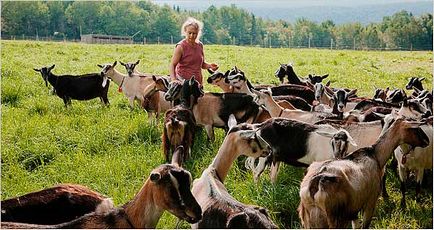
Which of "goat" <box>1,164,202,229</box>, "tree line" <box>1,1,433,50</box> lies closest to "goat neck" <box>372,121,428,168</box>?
"goat" <box>1,164,202,229</box>

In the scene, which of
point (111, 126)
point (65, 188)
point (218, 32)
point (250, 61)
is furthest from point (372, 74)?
point (65, 188)

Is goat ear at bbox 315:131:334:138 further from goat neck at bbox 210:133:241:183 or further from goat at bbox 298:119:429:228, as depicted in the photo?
goat neck at bbox 210:133:241:183

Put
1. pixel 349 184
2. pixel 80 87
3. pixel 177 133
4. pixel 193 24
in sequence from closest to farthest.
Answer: pixel 349 184
pixel 177 133
pixel 193 24
pixel 80 87

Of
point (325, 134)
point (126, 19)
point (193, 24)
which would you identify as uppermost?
point (126, 19)

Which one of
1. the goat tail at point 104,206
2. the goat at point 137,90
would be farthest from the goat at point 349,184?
the goat at point 137,90

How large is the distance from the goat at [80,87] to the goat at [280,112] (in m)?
4.04

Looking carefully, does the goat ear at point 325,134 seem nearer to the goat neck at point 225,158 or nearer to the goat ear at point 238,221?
the goat neck at point 225,158

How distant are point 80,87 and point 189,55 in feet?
12.1

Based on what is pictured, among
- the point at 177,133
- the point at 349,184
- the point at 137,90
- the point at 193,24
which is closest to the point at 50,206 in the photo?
the point at 349,184

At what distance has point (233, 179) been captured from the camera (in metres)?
5.67

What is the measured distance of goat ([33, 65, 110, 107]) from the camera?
10.1 m

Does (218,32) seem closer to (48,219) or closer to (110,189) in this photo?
(110,189)

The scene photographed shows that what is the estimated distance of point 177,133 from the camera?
6.18 m

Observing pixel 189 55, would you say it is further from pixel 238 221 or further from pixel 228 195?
pixel 238 221
